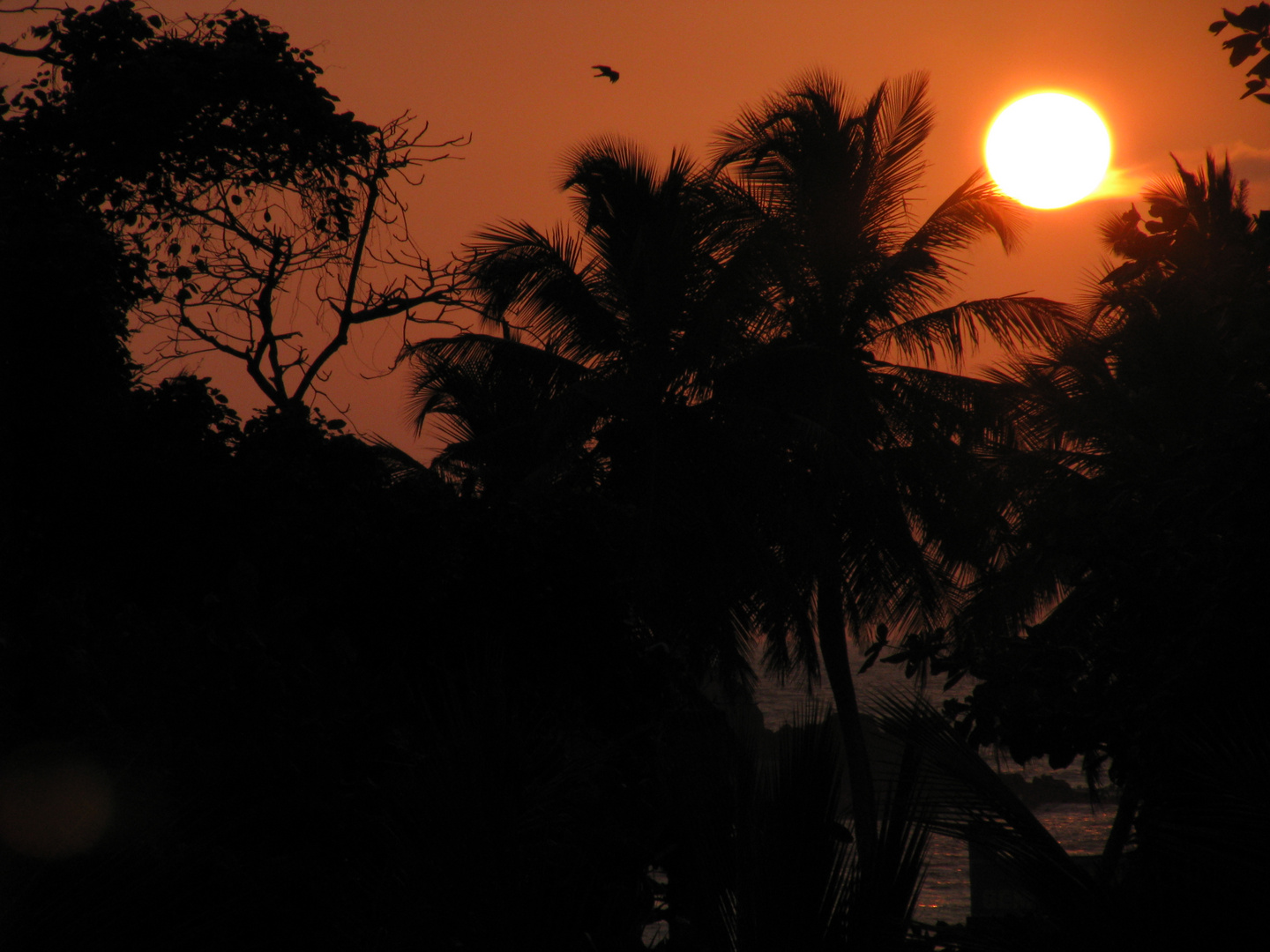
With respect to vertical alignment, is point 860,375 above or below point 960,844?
above

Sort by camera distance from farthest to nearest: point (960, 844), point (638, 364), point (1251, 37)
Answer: point (960, 844) → point (638, 364) → point (1251, 37)

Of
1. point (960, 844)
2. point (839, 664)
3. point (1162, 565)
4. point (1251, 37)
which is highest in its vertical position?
point (1251, 37)

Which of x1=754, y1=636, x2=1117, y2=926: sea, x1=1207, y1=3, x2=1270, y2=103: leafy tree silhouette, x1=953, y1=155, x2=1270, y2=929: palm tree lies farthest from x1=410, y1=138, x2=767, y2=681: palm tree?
x1=754, y1=636, x2=1117, y2=926: sea

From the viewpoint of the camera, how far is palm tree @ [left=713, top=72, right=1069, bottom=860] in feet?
46.4

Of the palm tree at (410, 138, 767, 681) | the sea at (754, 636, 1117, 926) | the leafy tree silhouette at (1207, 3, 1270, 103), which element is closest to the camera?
the leafy tree silhouette at (1207, 3, 1270, 103)

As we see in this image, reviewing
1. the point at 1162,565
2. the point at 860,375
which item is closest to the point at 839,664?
the point at 860,375

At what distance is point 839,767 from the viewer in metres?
2.84

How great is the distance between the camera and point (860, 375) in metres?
15.0

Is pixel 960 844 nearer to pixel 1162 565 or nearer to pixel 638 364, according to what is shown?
pixel 638 364

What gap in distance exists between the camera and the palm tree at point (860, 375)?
14.1m

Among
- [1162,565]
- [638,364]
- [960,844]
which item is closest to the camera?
[1162,565]

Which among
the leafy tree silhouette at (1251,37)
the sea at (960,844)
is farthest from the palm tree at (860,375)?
the sea at (960,844)

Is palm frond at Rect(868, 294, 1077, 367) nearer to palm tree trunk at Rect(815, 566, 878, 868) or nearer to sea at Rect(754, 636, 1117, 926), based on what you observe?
palm tree trunk at Rect(815, 566, 878, 868)

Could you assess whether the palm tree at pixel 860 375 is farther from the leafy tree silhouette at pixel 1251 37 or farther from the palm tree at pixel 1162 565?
the leafy tree silhouette at pixel 1251 37
